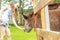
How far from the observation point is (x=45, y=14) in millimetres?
1538

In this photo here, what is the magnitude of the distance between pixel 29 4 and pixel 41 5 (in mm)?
3951

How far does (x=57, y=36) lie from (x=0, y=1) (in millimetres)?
4659

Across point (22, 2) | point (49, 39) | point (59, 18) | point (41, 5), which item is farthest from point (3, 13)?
point (49, 39)

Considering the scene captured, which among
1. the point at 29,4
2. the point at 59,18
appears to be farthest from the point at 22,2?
the point at 59,18

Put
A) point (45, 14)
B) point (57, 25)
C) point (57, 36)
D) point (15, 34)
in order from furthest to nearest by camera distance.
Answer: point (15, 34)
point (57, 25)
point (45, 14)
point (57, 36)

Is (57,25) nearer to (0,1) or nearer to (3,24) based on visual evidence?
(3,24)

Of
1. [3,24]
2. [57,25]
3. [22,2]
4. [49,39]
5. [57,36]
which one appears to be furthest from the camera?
[22,2]

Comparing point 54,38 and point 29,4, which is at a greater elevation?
point 29,4

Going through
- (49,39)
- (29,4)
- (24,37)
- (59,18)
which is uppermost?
(29,4)

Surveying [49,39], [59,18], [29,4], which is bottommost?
[49,39]

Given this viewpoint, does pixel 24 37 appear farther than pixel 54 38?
Yes

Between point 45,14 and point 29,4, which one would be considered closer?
point 45,14

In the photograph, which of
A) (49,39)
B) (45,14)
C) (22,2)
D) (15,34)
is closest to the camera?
(49,39)

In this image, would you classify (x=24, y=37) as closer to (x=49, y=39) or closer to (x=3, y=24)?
(x=3, y=24)
